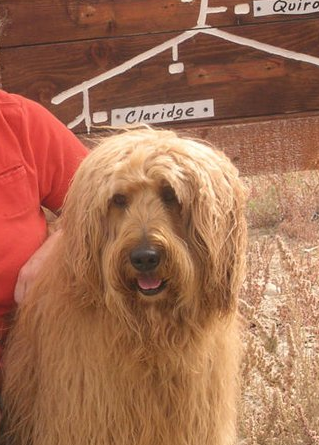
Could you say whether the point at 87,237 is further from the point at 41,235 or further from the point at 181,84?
the point at 181,84

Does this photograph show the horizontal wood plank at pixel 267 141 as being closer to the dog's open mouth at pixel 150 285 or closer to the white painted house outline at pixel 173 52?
the white painted house outline at pixel 173 52

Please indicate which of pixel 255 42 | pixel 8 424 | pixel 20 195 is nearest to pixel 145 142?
pixel 20 195

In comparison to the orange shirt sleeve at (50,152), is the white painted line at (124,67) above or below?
below

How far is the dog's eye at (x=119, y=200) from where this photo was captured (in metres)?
2.96

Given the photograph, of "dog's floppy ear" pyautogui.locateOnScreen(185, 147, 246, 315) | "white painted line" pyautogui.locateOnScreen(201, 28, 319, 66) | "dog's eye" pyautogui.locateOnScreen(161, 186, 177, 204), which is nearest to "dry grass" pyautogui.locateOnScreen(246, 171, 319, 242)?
"white painted line" pyautogui.locateOnScreen(201, 28, 319, 66)

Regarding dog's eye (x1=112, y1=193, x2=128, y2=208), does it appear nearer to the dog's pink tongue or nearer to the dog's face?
the dog's face

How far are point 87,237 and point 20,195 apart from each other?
2.07ft

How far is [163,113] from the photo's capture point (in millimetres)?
5047

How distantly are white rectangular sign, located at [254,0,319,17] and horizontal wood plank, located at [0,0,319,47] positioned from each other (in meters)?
0.05

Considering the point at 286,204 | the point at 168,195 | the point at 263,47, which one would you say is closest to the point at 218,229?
the point at 168,195

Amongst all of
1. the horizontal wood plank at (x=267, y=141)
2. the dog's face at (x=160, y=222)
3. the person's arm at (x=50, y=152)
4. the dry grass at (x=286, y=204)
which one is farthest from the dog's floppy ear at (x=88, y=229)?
the dry grass at (x=286, y=204)

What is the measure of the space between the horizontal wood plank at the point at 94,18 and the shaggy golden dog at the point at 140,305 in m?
1.86

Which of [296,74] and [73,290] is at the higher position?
[73,290]

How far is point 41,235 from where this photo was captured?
3.63 meters
